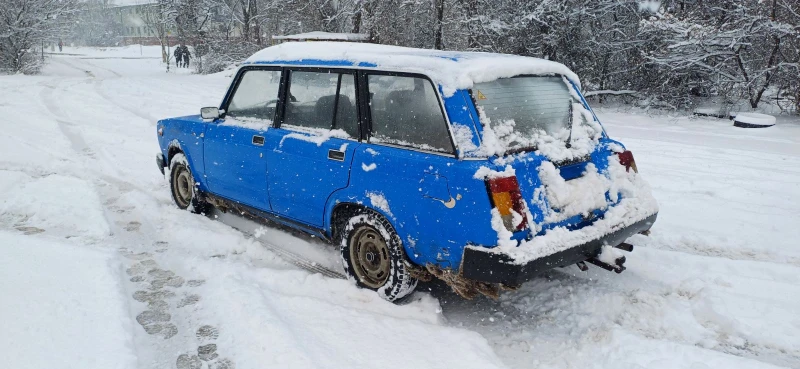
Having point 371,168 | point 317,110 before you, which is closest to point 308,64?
point 317,110

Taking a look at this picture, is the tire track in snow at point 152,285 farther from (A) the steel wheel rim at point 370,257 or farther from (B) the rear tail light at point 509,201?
(B) the rear tail light at point 509,201

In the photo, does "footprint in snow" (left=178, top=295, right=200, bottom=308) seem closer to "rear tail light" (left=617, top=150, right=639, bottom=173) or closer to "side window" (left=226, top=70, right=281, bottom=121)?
"side window" (left=226, top=70, right=281, bottom=121)

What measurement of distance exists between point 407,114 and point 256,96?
1863 mm

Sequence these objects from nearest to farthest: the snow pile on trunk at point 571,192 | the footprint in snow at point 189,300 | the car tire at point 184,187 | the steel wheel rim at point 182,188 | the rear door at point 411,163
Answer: the rear door at point 411,163 → the snow pile on trunk at point 571,192 → the footprint in snow at point 189,300 → the car tire at point 184,187 → the steel wheel rim at point 182,188

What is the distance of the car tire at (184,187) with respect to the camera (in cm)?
587

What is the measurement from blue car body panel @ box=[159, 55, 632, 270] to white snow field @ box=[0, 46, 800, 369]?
1.74ft

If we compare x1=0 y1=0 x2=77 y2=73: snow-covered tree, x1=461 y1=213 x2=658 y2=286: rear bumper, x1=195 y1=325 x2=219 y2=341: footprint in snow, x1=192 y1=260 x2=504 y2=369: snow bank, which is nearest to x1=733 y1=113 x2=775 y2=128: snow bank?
x1=461 y1=213 x2=658 y2=286: rear bumper

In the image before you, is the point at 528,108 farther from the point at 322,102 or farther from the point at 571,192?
the point at 322,102

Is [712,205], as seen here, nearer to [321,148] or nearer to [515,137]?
[515,137]

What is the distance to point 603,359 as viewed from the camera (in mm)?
3242

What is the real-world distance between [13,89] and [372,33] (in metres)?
13.2

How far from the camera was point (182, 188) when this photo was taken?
6184mm

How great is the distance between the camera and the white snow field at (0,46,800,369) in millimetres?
3256

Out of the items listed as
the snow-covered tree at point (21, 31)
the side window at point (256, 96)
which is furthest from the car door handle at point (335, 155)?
the snow-covered tree at point (21, 31)
